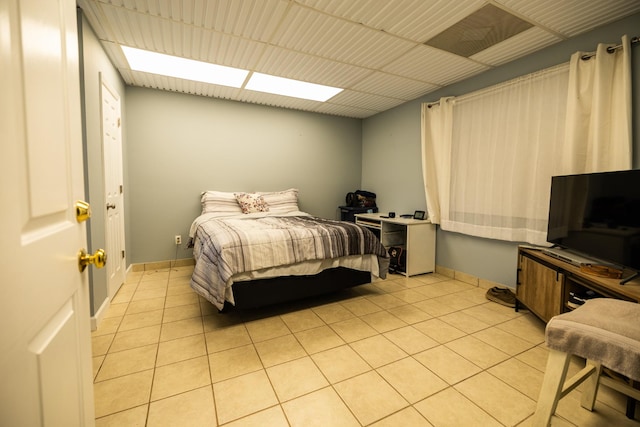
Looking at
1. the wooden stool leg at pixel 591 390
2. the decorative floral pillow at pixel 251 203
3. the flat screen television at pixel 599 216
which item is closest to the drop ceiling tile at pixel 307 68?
the decorative floral pillow at pixel 251 203

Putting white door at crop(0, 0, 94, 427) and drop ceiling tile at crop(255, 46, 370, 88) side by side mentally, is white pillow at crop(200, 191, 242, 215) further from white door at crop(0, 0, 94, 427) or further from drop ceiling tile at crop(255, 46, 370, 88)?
white door at crop(0, 0, 94, 427)

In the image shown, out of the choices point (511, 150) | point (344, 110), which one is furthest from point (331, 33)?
point (344, 110)

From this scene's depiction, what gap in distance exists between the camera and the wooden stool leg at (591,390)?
1482mm

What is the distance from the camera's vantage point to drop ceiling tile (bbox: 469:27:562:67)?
2443 mm

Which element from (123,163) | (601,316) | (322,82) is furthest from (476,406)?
(123,163)

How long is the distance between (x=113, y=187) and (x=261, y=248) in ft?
5.99

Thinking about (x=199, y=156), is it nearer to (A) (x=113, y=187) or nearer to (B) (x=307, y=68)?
(A) (x=113, y=187)

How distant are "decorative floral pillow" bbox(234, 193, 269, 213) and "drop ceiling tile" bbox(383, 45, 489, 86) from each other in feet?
7.71

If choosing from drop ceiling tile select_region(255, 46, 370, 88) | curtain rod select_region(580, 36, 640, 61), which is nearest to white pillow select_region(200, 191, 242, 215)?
drop ceiling tile select_region(255, 46, 370, 88)

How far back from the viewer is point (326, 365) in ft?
6.16

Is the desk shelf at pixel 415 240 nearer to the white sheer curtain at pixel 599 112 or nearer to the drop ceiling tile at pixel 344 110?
the white sheer curtain at pixel 599 112

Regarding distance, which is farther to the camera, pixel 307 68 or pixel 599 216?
pixel 307 68

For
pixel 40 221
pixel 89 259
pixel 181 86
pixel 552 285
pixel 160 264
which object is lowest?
pixel 160 264

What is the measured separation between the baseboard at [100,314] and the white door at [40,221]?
1.74m
